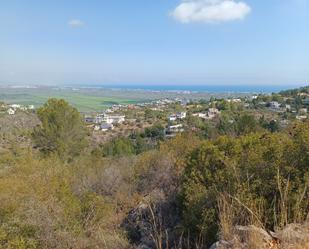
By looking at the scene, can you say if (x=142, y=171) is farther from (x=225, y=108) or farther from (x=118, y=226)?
(x=225, y=108)

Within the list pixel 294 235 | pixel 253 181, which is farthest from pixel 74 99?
pixel 294 235

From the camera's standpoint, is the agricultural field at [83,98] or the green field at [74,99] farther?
the agricultural field at [83,98]

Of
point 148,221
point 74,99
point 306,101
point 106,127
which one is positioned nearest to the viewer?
point 148,221

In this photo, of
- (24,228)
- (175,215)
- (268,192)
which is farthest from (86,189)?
(268,192)

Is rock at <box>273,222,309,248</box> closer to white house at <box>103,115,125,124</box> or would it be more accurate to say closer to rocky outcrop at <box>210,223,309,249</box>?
rocky outcrop at <box>210,223,309,249</box>

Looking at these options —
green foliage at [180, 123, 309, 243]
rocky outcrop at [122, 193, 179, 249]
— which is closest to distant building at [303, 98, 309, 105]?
green foliage at [180, 123, 309, 243]

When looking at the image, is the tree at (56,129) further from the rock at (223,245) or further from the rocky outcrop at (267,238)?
the rocky outcrop at (267,238)

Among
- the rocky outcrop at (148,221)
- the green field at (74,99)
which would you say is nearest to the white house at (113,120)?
the green field at (74,99)

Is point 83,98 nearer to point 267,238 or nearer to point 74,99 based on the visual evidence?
point 74,99

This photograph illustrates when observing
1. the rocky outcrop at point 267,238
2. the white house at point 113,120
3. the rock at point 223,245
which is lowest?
the white house at point 113,120
